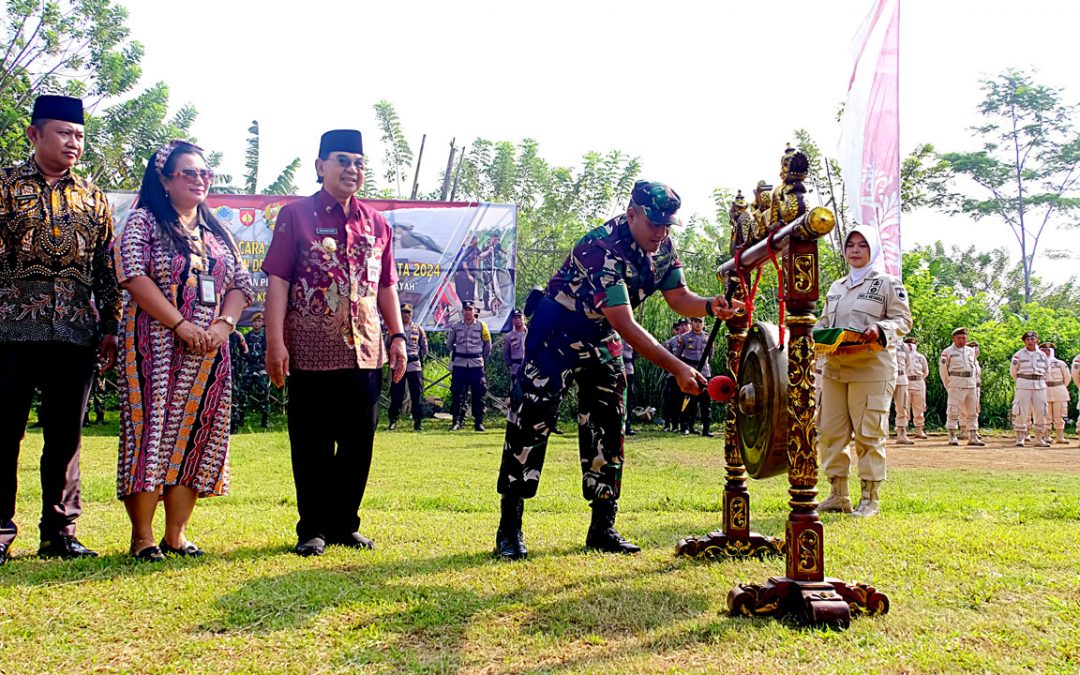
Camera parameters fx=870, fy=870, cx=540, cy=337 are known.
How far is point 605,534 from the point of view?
4723 mm

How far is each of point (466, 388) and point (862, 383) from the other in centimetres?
1081

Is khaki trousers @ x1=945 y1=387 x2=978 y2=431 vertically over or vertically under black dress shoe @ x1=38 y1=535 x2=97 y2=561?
over

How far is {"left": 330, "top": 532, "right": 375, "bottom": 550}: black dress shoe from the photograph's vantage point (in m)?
4.67

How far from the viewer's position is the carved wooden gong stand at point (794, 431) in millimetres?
3473

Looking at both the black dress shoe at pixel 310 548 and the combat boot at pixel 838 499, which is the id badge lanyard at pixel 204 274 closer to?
the black dress shoe at pixel 310 548

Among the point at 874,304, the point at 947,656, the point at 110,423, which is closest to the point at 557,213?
the point at 110,423

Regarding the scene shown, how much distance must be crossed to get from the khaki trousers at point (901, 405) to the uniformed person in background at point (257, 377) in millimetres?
11377

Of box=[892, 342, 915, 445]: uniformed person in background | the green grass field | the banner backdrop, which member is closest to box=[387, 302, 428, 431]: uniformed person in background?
the banner backdrop

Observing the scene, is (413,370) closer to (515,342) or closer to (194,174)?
(515,342)

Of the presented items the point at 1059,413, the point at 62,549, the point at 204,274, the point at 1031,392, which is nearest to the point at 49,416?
the point at 62,549

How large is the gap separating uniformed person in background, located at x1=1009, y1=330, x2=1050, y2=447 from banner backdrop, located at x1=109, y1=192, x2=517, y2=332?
9.54 metres

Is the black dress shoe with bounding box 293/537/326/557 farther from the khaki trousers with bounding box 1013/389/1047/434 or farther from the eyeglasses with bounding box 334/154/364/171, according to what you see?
the khaki trousers with bounding box 1013/389/1047/434

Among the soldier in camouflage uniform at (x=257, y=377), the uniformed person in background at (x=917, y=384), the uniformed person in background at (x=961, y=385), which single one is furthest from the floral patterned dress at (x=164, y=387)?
the uniformed person in background at (x=917, y=384)

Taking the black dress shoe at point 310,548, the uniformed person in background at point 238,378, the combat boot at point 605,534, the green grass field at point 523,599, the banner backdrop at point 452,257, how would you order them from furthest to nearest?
the banner backdrop at point 452,257
the uniformed person in background at point 238,378
the combat boot at point 605,534
the black dress shoe at point 310,548
the green grass field at point 523,599
